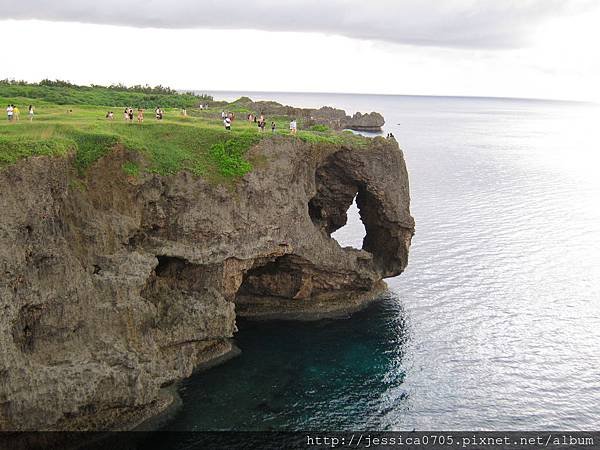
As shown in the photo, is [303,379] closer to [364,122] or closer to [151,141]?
[151,141]

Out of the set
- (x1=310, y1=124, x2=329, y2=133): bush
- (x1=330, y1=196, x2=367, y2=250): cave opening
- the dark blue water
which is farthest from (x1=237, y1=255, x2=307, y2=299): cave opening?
(x1=330, y1=196, x2=367, y2=250): cave opening

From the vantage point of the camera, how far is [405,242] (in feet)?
153

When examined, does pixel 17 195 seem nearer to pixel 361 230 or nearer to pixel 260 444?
pixel 260 444

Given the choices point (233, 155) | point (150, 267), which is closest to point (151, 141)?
point (233, 155)

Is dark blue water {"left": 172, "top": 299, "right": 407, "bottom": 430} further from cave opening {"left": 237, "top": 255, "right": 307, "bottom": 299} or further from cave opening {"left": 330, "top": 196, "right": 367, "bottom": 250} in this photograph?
cave opening {"left": 330, "top": 196, "right": 367, "bottom": 250}

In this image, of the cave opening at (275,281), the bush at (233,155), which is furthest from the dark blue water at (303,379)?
the bush at (233,155)

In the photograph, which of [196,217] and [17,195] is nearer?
[17,195]

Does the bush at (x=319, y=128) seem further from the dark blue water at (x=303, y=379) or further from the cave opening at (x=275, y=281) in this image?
the dark blue water at (x=303, y=379)

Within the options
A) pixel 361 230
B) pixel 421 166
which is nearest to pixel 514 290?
pixel 361 230

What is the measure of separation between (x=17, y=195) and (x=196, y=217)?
429 inches

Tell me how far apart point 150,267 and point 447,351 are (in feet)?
68.8

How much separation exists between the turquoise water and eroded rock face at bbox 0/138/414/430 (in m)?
2.96

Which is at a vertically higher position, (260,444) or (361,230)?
(361,230)

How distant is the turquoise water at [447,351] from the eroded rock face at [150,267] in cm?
296
